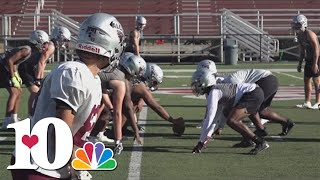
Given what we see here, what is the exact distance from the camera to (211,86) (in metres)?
8.85

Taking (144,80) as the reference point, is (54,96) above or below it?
above

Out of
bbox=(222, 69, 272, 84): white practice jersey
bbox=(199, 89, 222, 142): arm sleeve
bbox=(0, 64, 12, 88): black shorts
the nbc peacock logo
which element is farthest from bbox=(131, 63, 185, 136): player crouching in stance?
the nbc peacock logo

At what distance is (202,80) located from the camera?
8828 mm

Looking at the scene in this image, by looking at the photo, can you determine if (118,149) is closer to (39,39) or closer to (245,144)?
(245,144)

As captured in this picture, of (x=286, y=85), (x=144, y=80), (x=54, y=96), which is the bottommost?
(x=286, y=85)

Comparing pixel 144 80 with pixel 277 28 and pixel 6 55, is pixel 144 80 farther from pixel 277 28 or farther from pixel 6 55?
pixel 277 28

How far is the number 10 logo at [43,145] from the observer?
3898 mm

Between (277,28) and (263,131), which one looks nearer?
(263,131)

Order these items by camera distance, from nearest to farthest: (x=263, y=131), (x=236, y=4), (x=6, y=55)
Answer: (x=263, y=131)
(x=6, y=55)
(x=236, y=4)

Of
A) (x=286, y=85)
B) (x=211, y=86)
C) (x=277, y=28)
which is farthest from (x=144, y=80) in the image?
(x=277, y=28)

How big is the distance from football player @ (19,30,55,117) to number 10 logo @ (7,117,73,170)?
6094mm

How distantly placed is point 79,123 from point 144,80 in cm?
632

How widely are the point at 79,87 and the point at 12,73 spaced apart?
296 inches

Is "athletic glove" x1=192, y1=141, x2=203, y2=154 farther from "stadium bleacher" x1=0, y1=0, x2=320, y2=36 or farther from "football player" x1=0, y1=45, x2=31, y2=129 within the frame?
"stadium bleacher" x1=0, y1=0, x2=320, y2=36
